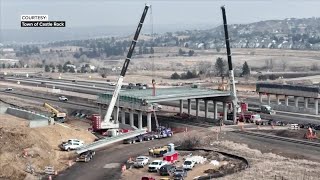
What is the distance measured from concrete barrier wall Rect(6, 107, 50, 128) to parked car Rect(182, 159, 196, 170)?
18734 mm

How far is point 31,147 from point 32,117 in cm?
1378

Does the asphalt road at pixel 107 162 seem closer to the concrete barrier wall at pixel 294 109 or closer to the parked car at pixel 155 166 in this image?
the parked car at pixel 155 166

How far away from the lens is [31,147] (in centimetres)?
5403

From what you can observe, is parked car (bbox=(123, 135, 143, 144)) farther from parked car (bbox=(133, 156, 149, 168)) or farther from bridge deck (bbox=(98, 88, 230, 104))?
parked car (bbox=(133, 156, 149, 168))

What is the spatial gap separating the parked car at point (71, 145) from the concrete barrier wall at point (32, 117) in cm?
582

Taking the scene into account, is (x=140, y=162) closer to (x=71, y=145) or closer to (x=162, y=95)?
(x=71, y=145)

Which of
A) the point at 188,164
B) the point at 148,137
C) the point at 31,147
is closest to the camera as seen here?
the point at 188,164

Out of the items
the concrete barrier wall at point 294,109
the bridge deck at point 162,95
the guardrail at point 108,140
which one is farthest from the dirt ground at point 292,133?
the concrete barrier wall at point 294,109

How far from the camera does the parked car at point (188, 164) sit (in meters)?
48.8

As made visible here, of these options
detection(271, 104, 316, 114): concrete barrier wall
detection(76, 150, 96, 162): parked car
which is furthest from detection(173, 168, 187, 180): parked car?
detection(271, 104, 316, 114): concrete barrier wall

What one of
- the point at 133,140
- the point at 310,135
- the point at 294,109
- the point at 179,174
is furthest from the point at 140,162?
the point at 294,109

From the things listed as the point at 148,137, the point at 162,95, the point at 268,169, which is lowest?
the point at 268,169

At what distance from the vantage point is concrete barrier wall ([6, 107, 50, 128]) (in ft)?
203

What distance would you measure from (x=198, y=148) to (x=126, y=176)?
12962 millimetres
